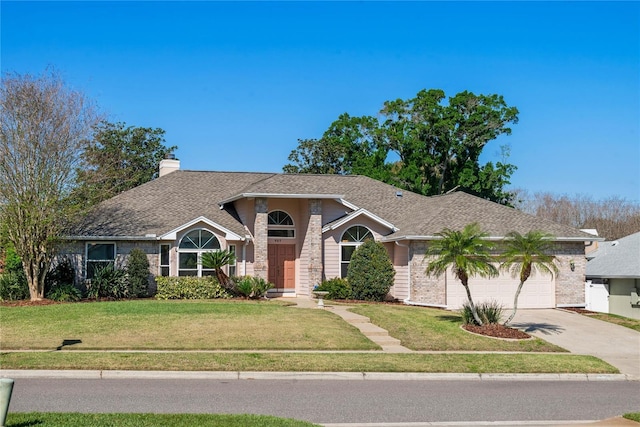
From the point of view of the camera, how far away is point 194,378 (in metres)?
15.0

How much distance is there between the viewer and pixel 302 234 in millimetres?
32438

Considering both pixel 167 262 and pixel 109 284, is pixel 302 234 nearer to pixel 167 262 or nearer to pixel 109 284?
pixel 167 262

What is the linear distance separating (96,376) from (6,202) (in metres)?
14.6

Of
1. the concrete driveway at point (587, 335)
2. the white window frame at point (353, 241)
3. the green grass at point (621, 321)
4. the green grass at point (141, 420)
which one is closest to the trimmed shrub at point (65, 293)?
the white window frame at point (353, 241)

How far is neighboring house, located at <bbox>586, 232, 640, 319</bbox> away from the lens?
29734 mm

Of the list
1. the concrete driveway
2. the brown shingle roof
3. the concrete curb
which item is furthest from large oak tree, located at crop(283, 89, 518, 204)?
the concrete curb

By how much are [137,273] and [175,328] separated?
984cm

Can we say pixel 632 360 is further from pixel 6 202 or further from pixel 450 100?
pixel 450 100

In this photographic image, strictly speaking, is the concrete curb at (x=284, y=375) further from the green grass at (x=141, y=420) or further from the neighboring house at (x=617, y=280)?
the neighboring house at (x=617, y=280)

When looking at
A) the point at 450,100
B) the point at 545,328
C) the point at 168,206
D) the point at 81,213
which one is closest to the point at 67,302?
the point at 81,213

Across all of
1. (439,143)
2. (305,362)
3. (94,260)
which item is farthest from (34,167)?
(439,143)

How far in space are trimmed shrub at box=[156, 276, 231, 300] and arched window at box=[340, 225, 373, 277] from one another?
5.36m

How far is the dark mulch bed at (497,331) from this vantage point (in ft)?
66.9

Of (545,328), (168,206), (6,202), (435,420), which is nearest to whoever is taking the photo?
(435,420)
